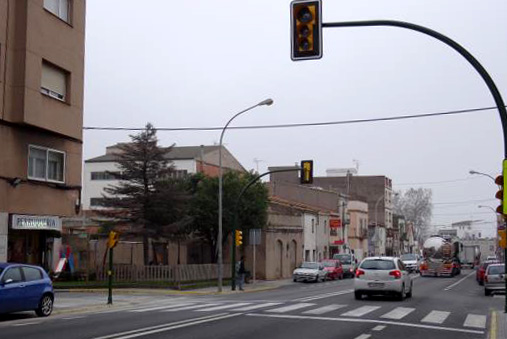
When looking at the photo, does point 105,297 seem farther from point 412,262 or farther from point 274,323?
point 412,262

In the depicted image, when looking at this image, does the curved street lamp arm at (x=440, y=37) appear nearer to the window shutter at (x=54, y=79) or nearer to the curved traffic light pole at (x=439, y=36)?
the curved traffic light pole at (x=439, y=36)

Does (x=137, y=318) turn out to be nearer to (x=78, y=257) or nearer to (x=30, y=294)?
(x=30, y=294)

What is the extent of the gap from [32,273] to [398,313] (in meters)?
10.3

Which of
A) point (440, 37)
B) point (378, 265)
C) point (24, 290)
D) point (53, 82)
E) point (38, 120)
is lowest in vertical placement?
point (24, 290)

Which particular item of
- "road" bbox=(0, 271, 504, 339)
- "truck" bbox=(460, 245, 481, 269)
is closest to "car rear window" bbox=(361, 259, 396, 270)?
"road" bbox=(0, 271, 504, 339)

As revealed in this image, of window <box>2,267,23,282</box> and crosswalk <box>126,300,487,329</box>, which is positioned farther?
window <box>2,267,23,282</box>

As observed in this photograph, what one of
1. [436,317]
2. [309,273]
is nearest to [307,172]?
[436,317]

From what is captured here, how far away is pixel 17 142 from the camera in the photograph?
77.1ft

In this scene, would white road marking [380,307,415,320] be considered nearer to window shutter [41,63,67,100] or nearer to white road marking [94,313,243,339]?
white road marking [94,313,243,339]

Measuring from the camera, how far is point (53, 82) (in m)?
25.3

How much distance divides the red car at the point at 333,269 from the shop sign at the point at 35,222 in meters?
27.0

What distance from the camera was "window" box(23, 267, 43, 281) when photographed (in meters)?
18.5

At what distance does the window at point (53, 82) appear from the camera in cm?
2472

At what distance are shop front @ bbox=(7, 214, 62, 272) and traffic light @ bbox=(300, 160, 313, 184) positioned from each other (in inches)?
461
